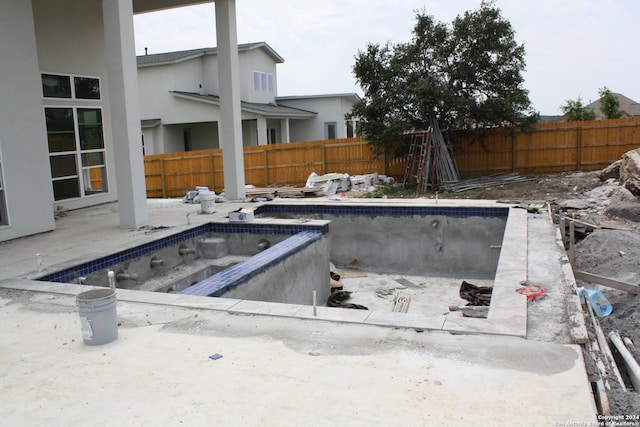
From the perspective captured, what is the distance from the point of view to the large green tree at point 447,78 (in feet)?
54.3

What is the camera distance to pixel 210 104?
70.2ft

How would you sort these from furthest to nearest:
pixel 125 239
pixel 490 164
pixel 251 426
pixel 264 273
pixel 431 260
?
pixel 490 164 < pixel 431 260 < pixel 125 239 < pixel 264 273 < pixel 251 426

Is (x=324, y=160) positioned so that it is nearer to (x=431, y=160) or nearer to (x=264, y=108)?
(x=431, y=160)

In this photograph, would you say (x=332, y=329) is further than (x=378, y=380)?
Yes

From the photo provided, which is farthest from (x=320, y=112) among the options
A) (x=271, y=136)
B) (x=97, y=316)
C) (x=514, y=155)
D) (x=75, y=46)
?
(x=97, y=316)

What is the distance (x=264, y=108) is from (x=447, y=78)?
28.6ft

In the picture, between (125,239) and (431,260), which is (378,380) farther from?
A: (431,260)

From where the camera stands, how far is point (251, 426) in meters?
2.56

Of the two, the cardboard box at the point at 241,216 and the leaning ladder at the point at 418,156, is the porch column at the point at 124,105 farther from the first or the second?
the leaning ladder at the point at 418,156

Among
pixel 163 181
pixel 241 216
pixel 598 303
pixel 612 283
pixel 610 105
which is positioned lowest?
pixel 598 303

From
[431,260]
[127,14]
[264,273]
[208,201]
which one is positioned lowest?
[431,260]

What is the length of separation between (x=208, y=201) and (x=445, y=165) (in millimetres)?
9728

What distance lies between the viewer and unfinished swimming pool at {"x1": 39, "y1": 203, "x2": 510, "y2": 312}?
6.29 m

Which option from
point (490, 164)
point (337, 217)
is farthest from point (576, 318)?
point (490, 164)
